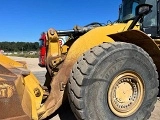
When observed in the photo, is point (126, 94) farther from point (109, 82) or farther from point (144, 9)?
point (144, 9)

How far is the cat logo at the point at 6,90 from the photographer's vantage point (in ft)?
9.70

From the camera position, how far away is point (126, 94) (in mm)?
3703

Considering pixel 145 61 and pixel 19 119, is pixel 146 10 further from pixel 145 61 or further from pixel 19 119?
pixel 19 119

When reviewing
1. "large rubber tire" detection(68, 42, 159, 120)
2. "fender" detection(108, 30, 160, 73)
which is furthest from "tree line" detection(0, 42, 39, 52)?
"large rubber tire" detection(68, 42, 159, 120)

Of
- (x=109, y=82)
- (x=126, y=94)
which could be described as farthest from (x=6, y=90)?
(x=126, y=94)

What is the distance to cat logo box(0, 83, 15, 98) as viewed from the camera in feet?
9.70

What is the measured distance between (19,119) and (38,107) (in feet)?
2.09

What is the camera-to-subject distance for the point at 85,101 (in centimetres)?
330

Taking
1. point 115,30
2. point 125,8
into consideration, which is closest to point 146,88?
point 115,30

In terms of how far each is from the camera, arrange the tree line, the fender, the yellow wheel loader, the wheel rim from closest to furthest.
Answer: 1. the yellow wheel loader
2. the wheel rim
3. the fender
4. the tree line

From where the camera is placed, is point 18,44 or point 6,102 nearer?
point 6,102

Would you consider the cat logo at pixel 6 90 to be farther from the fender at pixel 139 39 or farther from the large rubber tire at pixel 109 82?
the fender at pixel 139 39

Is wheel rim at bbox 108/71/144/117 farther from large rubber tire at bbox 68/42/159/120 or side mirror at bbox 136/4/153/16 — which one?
side mirror at bbox 136/4/153/16

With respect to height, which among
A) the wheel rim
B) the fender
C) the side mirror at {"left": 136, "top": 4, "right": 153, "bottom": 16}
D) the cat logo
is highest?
the side mirror at {"left": 136, "top": 4, "right": 153, "bottom": 16}
